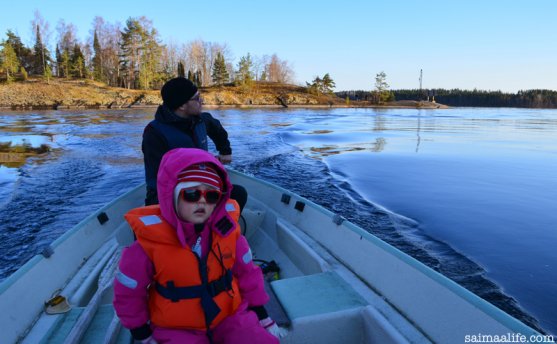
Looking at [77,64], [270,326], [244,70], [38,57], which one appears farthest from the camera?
[244,70]

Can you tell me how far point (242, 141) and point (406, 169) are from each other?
31.4 feet

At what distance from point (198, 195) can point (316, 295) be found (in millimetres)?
1159

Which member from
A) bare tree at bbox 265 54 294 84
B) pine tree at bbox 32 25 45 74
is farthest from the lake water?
bare tree at bbox 265 54 294 84

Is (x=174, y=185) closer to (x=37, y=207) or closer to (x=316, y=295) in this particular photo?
(x=316, y=295)

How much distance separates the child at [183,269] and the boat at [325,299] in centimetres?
46

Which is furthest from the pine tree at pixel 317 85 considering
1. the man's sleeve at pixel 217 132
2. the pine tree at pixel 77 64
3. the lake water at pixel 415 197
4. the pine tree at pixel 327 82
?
the man's sleeve at pixel 217 132

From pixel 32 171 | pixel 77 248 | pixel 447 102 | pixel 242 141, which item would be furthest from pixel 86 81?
pixel 447 102

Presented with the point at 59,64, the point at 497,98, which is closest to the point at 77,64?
the point at 59,64

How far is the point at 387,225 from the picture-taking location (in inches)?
234

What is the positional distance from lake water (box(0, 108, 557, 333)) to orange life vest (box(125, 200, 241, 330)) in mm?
3282

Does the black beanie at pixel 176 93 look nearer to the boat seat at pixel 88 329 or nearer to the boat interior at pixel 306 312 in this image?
the boat interior at pixel 306 312

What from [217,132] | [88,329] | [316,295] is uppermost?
[217,132]

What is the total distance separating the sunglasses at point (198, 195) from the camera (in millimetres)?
1800

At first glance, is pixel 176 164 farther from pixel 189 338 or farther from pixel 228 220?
pixel 189 338
